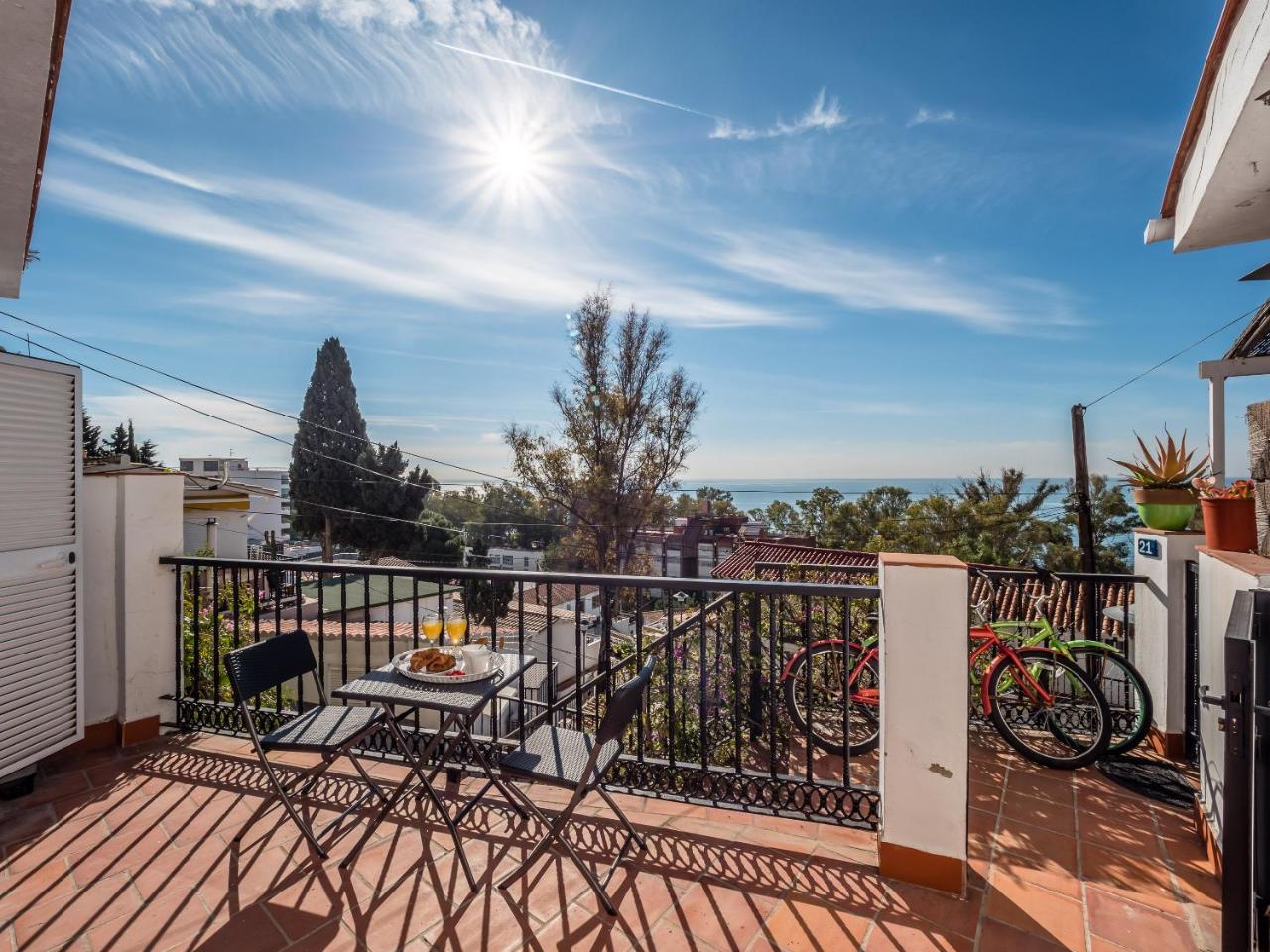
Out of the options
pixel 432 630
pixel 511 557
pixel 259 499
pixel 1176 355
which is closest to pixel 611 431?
pixel 259 499

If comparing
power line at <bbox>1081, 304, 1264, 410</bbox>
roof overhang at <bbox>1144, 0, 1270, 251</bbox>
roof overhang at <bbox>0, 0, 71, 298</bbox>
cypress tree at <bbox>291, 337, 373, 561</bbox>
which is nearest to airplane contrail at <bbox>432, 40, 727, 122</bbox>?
roof overhang at <bbox>0, 0, 71, 298</bbox>

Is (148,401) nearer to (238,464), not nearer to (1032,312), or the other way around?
(1032,312)

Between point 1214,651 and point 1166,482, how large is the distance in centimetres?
122

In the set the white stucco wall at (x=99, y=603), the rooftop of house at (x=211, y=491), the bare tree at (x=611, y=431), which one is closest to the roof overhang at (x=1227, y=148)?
the white stucco wall at (x=99, y=603)

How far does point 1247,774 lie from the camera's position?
3.83 ft

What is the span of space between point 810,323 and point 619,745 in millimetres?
19800

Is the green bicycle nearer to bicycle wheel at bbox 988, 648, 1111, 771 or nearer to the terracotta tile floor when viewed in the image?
bicycle wheel at bbox 988, 648, 1111, 771

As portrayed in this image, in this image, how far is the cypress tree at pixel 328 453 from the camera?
835 inches

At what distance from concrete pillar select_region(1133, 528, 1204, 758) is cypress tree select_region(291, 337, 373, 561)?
22.7 metres

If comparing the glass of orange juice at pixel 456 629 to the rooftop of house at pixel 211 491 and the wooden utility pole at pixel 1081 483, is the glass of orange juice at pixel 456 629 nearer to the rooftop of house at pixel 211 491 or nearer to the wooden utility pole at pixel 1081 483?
the rooftop of house at pixel 211 491

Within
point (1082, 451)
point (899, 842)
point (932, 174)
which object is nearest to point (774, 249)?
point (932, 174)

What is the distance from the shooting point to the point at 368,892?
1.87 metres

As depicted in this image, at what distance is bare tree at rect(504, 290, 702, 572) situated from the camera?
13.2 m

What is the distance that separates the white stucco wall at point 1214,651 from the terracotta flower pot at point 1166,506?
671 mm
